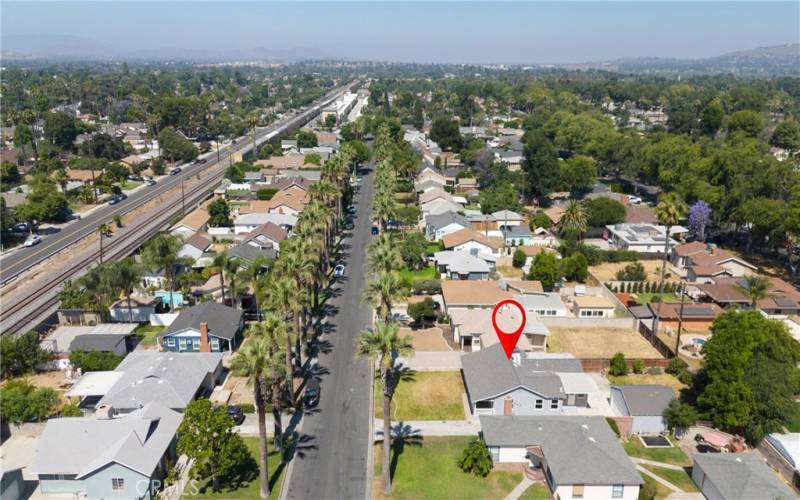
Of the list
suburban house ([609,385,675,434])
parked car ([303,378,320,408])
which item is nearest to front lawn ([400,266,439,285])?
parked car ([303,378,320,408])

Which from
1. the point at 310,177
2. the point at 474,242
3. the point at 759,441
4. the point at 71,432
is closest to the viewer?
the point at 71,432

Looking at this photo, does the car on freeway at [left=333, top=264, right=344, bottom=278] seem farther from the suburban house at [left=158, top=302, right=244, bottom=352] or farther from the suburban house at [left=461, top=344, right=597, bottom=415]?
the suburban house at [left=461, top=344, right=597, bottom=415]

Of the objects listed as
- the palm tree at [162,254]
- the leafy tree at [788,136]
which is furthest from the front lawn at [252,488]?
the leafy tree at [788,136]

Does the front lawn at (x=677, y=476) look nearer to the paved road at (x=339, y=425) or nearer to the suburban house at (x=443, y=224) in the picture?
the paved road at (x=339, y=425)

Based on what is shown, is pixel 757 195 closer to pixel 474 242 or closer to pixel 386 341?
pixel 474 242

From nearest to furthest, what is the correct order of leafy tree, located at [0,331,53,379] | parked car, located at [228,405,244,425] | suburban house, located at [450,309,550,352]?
1. parked car, located at [228,405,244,425]
2. leafy tree, located at [0,331,53,379]
3. suburban house, located at [450,309,550,352]

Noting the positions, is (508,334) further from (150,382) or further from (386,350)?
(150,382)

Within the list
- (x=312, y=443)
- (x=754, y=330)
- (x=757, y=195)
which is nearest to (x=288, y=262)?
(x=312, y=443)
